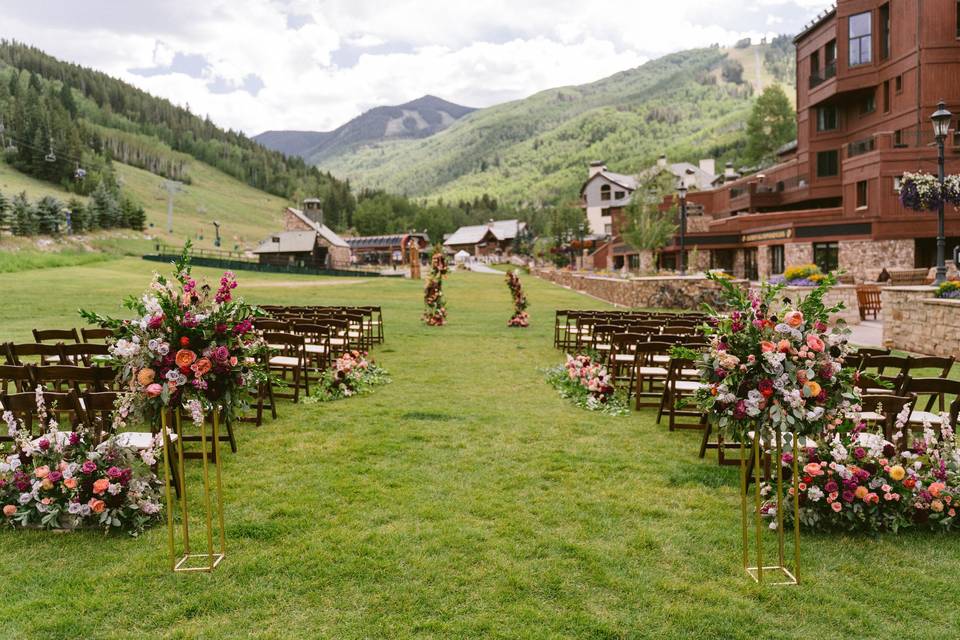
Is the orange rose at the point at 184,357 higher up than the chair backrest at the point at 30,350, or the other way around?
the orange rose at the point at 184,357

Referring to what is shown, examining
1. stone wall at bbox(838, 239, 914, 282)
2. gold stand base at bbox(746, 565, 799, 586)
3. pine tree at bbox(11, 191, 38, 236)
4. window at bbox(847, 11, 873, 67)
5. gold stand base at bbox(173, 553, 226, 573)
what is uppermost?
window at bbox(847, 11, 873, 67)

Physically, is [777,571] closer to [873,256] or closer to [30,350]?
[30,350]

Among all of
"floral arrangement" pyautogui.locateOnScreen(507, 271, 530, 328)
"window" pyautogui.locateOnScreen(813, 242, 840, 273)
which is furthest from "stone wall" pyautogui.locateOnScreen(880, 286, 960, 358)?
"window" pyautogui.locateOnScreen(813, 242, 840, 273)

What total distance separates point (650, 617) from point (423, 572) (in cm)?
153

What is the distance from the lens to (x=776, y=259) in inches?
1708

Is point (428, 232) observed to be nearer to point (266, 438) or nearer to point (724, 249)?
point (724, 249)

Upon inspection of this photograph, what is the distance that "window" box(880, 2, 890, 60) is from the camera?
126ft

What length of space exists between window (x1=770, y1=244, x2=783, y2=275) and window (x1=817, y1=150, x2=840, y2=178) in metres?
7.23

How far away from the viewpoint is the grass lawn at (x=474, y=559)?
3982 mm

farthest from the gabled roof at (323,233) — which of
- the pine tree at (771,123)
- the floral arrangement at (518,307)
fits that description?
the floral arrangement at (518,307)

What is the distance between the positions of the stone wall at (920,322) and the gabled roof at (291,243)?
239 ft

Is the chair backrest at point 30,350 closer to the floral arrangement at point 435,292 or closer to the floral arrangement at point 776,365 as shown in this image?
the floral arrangement at point 776,365

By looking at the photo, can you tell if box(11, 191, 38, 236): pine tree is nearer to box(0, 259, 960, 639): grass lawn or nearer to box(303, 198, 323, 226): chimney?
box(303, 198, 323, 226): chimney

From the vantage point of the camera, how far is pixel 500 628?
392 centimetres
